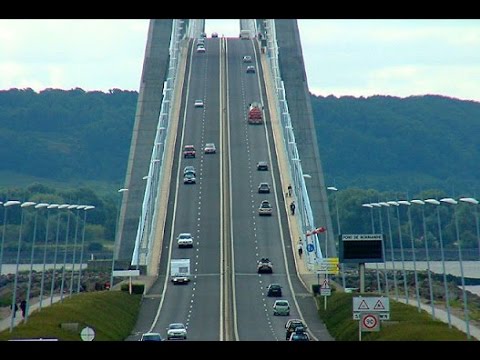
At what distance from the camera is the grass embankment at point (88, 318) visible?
51562mm

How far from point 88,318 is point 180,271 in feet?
116

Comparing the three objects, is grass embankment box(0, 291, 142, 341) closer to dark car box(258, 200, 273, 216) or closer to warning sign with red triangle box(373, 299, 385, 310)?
warning sign with red triangle box(373, 299, 385, 310)

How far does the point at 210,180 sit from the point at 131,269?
36779 mm

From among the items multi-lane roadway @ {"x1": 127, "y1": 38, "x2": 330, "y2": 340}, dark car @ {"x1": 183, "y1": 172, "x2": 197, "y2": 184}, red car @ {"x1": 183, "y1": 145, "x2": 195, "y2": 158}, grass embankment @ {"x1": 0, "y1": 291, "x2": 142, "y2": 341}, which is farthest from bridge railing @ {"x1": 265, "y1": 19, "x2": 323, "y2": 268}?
grass embankment @ {"x1": 0, "y1": 291, "x2": 142, "y2": 341}

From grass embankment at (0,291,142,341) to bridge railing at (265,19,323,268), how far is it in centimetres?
2369

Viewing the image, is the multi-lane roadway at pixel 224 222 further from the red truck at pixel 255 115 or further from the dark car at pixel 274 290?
the red truck at pixel 255 115

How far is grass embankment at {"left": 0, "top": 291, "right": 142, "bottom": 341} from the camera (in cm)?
5156

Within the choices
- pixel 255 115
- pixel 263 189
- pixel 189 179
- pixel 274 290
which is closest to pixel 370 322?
pixel 274 290

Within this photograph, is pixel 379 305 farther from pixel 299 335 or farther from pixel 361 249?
pixel 361 249

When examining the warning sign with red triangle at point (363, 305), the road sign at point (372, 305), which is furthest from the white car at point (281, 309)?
the warning sign with red triangle at point (363, 305)

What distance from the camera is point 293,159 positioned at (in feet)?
444

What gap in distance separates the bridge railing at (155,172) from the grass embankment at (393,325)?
24.3 m
